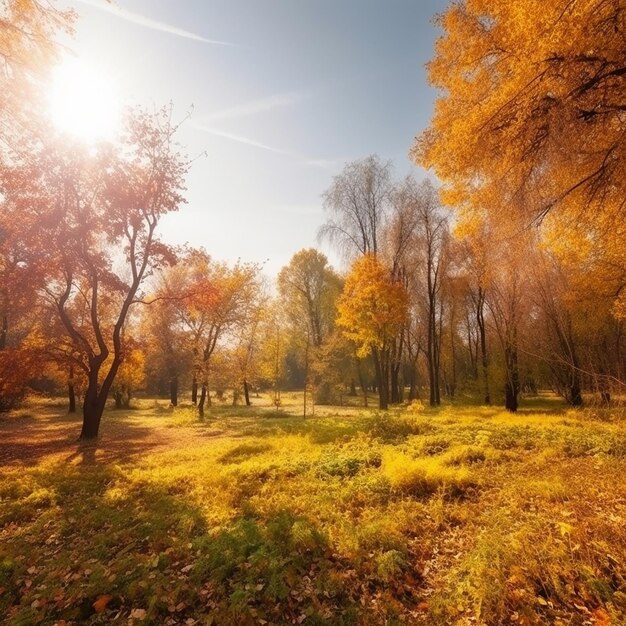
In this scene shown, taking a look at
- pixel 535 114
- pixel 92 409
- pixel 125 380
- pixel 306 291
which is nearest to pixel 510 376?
pixel 535 114

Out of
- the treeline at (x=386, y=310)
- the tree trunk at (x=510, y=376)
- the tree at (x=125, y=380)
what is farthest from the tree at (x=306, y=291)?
the tree trunk at (x=510, y=376)

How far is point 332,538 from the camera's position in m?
4.64

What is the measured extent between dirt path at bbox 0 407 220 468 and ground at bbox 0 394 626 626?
166cm

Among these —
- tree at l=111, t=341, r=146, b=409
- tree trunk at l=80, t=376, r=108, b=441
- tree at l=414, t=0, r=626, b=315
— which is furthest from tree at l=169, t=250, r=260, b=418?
tree at l=414, t=0, r=626, b=315

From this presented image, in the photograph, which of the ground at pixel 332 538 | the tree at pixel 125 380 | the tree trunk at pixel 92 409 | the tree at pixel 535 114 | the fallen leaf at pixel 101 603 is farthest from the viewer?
the tree at pixel 125 380

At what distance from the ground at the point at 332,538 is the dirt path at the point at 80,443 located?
65.4 inches

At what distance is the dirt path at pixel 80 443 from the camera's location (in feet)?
34.2

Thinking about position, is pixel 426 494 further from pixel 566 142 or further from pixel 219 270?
pixel 219 270

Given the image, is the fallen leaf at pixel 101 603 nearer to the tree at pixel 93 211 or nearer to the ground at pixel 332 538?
the ground at pixel 332 538

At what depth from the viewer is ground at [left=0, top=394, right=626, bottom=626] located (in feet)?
11.6

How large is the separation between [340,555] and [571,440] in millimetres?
7648

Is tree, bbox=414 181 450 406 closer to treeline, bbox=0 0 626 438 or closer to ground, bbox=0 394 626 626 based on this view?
treeline, bbox=0 0 626 438

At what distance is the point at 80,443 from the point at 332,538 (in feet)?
37.6

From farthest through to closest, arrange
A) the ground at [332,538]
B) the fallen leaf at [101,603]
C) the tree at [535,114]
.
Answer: the tree at [535,114] < the fallen leaf at [101,603] < the ground at [332,538]
